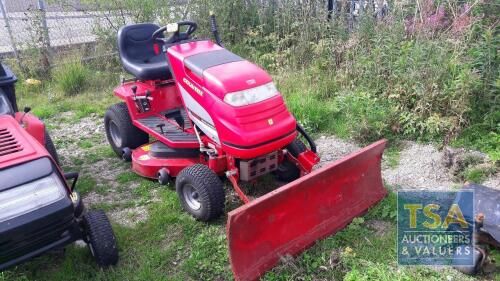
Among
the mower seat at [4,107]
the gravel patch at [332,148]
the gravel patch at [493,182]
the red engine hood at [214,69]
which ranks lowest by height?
the gravel patch at [332,148]

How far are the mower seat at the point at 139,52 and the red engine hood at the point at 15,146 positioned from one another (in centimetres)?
163

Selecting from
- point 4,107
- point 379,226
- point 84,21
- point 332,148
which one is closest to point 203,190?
point 379,226

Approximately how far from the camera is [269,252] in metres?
2.87

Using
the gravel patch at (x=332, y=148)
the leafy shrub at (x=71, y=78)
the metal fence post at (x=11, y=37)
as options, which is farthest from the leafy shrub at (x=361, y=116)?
the metal fence post at (x=11, y=37)

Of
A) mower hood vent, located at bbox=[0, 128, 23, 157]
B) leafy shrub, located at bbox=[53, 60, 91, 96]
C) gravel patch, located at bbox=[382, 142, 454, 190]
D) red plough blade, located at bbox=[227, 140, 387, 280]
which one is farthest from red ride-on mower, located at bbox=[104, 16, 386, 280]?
leafy shrub, located at bbox=[53, 60, 91, 96]

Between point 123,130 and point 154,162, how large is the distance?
70cm

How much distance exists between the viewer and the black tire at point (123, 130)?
448cm

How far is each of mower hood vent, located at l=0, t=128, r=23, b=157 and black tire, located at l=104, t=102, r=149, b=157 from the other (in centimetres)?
168

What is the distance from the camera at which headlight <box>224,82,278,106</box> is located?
3188mm

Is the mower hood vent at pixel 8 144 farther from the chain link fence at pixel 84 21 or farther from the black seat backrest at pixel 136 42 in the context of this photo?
the chain link fence at pixel 84 21

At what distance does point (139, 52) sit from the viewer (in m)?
4.75

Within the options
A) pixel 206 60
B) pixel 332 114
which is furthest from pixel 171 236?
pixel 332 114

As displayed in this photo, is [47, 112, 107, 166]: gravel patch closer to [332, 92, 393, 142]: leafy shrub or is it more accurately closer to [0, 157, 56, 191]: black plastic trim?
[0, 157, 56, 191]: black plastic trim

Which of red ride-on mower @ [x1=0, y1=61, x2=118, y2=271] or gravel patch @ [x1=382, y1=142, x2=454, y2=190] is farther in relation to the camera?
gravel patch @ [x1=382, y1=142, x2=454, y2=190]
